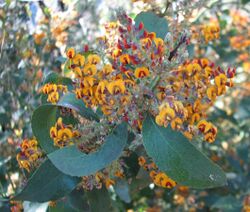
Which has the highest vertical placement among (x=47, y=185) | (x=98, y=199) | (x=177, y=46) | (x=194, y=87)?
(x=177, y=46)

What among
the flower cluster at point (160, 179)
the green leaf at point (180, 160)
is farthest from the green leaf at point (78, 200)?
the green leaf at point (180, 160)

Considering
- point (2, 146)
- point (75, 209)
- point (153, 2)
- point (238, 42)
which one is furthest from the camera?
point (238, 42)

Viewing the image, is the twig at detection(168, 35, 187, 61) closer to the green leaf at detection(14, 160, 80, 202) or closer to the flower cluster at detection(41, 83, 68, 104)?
the flower cluster at detection(41, 83, 68, 104)

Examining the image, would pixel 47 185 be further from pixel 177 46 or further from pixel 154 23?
pixel 154 23

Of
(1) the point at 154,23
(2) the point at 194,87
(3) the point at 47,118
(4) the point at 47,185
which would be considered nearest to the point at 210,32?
(1) the point at 154,23

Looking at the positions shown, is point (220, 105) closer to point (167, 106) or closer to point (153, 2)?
point (153, 2)

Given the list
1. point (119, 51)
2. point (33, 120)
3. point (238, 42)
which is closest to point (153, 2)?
point (119, 51)

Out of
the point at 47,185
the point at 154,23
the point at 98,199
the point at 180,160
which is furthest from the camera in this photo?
the point at 154,23

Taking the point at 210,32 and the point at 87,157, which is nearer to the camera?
the point at 87,157
